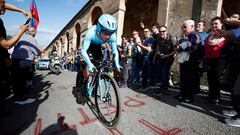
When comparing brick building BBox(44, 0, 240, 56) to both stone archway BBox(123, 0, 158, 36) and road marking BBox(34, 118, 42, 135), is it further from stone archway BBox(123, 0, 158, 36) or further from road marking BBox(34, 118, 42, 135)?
road marking BBox(34, 118, 42, 135)

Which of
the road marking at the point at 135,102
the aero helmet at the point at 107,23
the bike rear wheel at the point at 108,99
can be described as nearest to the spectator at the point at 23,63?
the bike rear wheel at the point at 108,99

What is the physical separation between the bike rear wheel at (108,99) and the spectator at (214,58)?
8.24 ft

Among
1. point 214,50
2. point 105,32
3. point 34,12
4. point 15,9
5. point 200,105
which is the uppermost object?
point 34,12

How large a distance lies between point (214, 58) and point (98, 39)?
2665 millimetres

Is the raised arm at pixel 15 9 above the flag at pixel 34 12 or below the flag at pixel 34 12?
below

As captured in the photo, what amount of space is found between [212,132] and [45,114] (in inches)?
128

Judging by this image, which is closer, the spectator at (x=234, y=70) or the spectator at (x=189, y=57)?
the spectator at (x=234, y=70)

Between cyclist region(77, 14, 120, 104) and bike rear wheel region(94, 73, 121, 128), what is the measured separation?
13.7 inches

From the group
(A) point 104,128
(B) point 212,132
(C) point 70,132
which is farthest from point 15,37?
(B) point 212,132

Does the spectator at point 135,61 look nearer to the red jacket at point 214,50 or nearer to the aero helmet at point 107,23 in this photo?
the red jacket at point 214,50

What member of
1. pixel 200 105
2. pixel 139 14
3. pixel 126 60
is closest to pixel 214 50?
pixel 200 105

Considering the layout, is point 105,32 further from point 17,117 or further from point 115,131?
point 17,117

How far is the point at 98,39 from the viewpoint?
10.6 ft

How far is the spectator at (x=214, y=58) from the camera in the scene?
3.59 meters
